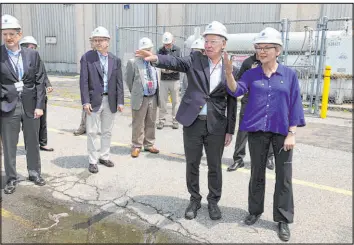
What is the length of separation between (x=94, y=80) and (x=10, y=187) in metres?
1.77

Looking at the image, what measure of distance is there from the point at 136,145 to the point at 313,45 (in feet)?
26.6

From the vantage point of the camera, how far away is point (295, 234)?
11.1 ft

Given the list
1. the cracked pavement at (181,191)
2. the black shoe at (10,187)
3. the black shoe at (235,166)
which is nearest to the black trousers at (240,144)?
the black shoe at (235,166)

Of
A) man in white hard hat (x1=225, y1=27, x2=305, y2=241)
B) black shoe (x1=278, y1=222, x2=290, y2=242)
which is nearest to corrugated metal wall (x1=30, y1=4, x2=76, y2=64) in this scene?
man in white hard hat (x1=225, y1=27, x2=305, y2=241)

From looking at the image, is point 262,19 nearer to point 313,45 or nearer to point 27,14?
point 313,45

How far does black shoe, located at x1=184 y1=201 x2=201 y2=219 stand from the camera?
12.0ft

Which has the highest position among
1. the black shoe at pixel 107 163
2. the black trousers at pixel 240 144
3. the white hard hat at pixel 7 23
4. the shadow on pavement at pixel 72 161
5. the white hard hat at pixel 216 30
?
the white hard hat at pixel 7 23

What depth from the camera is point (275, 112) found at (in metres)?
3.26

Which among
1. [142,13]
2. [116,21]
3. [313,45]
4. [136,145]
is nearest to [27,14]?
[116,21]

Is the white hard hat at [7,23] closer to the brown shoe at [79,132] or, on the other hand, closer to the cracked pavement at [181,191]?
the cracked pavement at [181,191]

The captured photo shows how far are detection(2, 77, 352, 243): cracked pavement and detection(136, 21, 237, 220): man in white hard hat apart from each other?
11.9 inches

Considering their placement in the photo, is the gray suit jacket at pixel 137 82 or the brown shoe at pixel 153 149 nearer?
the gray suit jacket at pixel 137 82

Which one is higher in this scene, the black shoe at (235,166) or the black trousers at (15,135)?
the black trousers at (15,135)

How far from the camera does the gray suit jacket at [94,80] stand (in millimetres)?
4867
